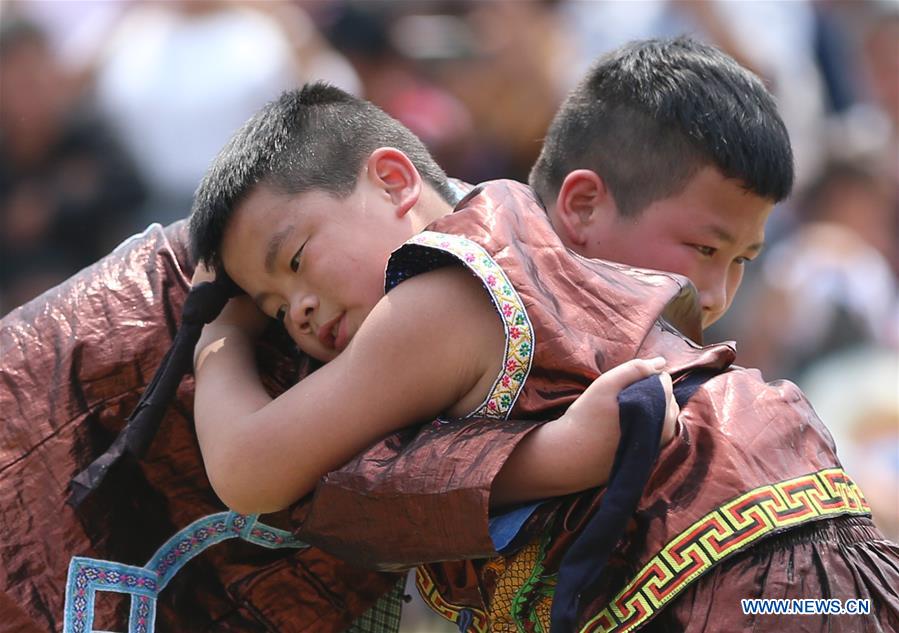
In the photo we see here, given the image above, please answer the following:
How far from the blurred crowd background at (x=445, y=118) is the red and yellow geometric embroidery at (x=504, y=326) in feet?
9.64

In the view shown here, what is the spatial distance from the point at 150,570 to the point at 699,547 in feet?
2.78

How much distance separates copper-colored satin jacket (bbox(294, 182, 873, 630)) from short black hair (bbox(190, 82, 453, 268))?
0.25m

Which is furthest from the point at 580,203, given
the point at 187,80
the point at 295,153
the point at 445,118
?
the point at 445,118

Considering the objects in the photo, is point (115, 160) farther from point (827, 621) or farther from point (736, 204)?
point (827, 621)

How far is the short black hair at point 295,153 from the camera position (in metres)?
2.28

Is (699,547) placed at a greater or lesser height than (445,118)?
lesser

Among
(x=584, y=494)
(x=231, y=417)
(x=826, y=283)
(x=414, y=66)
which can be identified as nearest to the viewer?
(x=584, y=494)

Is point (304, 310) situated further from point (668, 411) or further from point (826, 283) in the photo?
point (826, 283)

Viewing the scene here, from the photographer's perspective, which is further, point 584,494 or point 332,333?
point 332,333

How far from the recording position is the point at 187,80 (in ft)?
16.4

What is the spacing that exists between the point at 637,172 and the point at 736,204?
0.54 ft

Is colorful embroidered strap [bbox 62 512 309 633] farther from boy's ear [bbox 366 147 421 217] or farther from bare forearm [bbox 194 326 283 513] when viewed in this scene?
boy's ear [bbox 366 147 421 217]

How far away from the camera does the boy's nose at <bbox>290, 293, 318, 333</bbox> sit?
7.33 ft

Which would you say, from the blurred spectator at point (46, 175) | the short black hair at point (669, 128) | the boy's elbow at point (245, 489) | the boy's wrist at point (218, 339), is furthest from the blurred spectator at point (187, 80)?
the boy's elbow at point (245, 489)
